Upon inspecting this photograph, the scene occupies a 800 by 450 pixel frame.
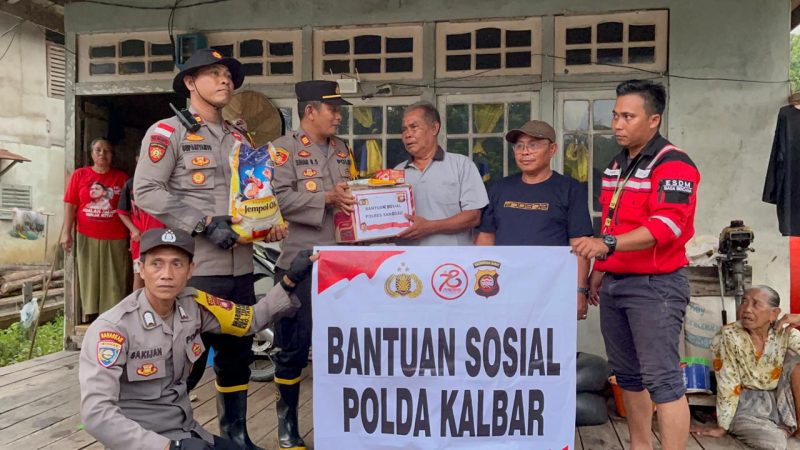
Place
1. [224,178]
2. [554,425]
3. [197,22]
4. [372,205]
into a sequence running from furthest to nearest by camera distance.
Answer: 1. [197,22]
2. [372,205]
3. [224,178]
4. [554,425]

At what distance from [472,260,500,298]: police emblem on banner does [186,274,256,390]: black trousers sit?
1.13 metres

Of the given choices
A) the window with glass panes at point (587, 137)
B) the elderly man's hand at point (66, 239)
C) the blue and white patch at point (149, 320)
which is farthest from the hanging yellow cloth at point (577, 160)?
the elderly man's hand at point (66, 239)

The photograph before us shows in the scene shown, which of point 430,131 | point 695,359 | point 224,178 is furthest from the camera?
point 695,359

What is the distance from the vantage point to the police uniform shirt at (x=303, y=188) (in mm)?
3029

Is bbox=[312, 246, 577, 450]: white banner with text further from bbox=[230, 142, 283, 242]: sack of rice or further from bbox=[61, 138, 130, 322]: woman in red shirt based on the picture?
bbox=[61, 138, 130, 322]: woman in red shirt

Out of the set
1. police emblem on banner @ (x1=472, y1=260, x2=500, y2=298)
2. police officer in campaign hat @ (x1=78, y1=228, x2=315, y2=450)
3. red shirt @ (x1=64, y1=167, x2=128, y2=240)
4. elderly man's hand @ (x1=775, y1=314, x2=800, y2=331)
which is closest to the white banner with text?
police emblem on banner @ (x1=472, y1=260, x2=500, y2=298)

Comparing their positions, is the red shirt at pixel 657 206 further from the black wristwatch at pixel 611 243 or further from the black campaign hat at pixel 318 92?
the black campaign hat at pixel 318 92

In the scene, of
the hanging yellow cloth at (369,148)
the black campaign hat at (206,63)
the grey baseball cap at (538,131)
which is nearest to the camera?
the black campaign hat at (206,63)

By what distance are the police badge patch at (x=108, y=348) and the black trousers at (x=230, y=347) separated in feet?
2.30

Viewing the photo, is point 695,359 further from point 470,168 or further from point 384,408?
point 384,408

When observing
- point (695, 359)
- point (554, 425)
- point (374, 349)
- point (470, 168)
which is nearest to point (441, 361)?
point (374, 349)

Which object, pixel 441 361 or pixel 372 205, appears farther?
pixel 372 205

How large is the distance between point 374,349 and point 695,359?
2249 mm

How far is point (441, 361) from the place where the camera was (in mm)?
2658
